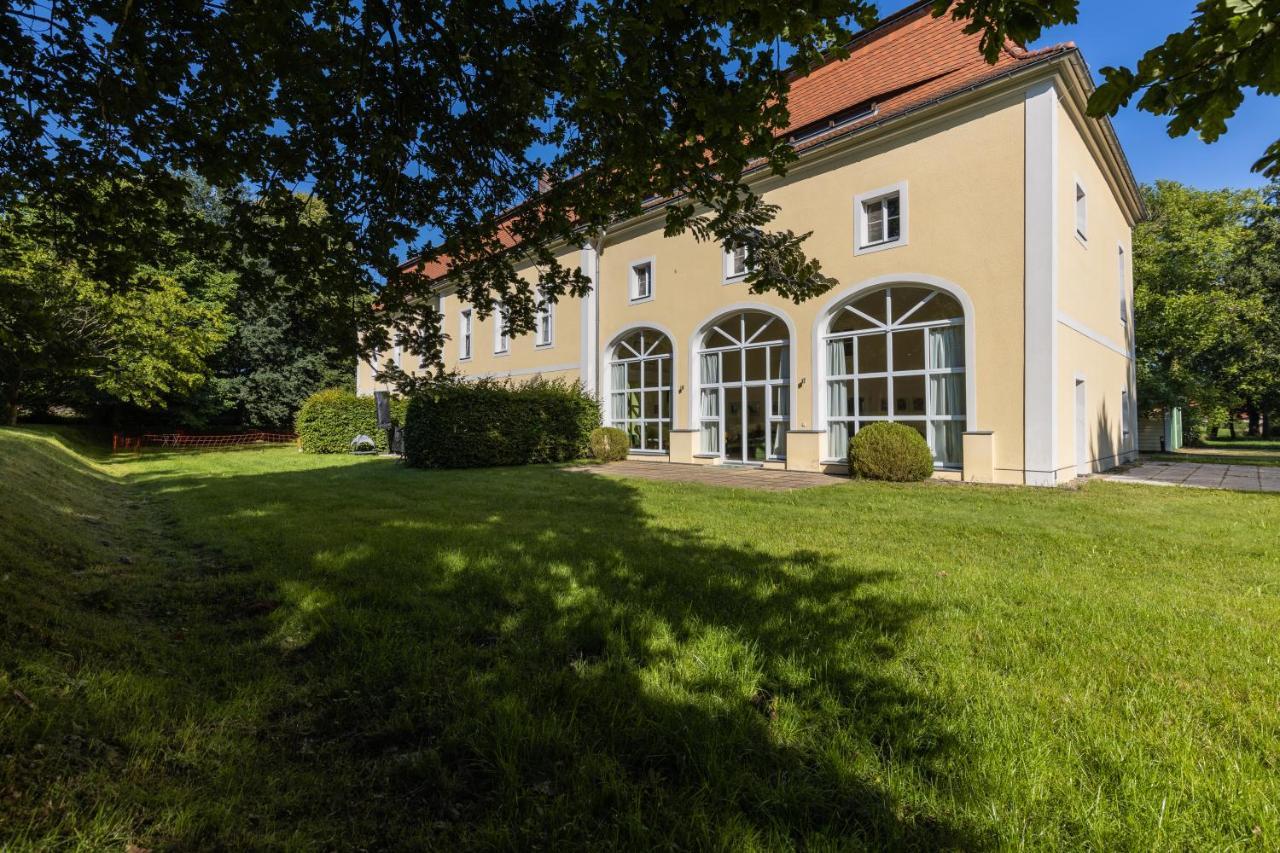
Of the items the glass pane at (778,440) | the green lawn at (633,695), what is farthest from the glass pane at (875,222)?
the green lawn at (633,695)

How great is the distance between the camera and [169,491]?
9.38 metres

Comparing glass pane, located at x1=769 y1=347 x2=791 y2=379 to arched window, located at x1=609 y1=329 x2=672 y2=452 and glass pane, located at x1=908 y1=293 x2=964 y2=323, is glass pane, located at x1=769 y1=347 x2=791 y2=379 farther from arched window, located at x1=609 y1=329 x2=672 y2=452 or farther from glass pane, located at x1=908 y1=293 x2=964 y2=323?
arched window, located at x1=609 y1=329 x2=672 y2=452

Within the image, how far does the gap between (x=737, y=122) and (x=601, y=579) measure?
2.91 metres

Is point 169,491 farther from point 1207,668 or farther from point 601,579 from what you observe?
point 1207,668

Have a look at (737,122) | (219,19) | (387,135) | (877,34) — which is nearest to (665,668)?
(737,122)

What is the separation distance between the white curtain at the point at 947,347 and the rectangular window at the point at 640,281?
815cm

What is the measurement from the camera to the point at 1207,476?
1153cm

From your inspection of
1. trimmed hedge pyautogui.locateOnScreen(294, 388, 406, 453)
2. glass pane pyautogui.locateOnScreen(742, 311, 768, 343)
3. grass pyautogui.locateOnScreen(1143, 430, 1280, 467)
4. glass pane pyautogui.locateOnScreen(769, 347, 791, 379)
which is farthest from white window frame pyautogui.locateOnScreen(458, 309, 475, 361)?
grass pyautogui.locateOnScreen(1143, 430, 1280, 467)

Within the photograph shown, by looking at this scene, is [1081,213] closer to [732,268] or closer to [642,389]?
[732,268]

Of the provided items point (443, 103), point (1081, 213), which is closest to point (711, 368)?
point (1081, 213)

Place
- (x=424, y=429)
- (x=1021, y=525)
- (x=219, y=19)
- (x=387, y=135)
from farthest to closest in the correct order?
1. (x=424, y=429)
2. (x=1021, y=525)
3. (x=387, y=135)
4. (x=219, y=19)

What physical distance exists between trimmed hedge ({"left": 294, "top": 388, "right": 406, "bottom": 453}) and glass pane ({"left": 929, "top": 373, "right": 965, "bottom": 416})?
18.7 metres

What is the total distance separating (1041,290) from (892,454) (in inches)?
145

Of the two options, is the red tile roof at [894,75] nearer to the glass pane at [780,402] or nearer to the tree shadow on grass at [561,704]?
the glass pane at [780,402]
